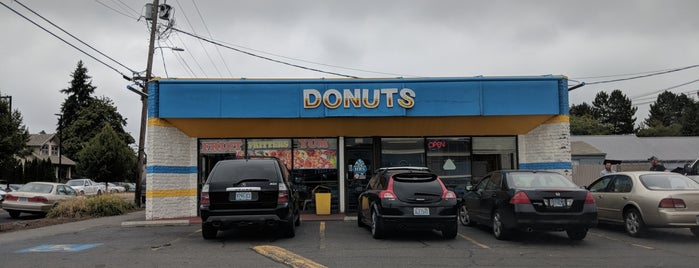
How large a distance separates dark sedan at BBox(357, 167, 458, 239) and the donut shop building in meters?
5.31

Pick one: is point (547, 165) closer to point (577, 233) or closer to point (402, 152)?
point (402, 152)

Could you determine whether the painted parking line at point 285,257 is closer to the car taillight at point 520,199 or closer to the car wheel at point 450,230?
the car wheel at point 450,230

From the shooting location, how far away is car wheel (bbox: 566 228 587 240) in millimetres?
9872

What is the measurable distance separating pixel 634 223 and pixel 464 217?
3754mm

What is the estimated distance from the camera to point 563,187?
1020 cm

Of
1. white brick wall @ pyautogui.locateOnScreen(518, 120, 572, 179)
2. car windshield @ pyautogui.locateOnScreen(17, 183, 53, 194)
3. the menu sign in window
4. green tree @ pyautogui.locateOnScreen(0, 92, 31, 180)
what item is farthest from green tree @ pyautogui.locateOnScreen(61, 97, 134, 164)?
white brick wall @ pyautogui.locateOnScreen(518, 120, 572, 179)

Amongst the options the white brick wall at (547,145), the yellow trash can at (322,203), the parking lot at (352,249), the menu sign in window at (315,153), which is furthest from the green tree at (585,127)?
the parking lot at (352,249)

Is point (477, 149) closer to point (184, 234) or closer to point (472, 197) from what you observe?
point (472, 197)

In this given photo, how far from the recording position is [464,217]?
42.9ft

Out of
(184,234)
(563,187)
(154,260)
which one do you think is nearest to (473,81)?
(563,187)

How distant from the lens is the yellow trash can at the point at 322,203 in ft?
52.4

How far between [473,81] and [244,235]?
327 inches

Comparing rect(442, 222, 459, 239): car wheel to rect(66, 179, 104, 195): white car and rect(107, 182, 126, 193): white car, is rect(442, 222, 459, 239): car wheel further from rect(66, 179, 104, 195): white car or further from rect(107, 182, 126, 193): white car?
rect(107, 182, 126, 193): white car

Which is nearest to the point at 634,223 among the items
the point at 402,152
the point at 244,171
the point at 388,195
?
the point at 388,195
